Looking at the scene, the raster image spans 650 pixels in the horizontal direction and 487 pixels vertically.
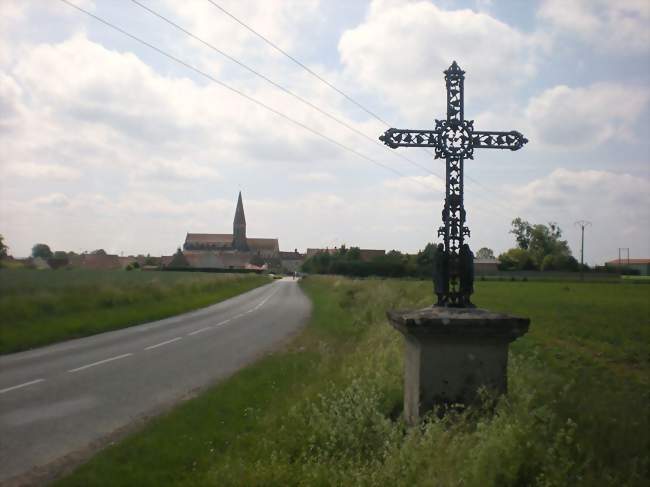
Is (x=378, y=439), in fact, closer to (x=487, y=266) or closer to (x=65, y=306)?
(x=65, y=306)

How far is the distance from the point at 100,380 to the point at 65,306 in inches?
495

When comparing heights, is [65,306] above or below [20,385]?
above

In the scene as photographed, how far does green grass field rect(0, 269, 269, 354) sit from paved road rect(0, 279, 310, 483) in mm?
1121

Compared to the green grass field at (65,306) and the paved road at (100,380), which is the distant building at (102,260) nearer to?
the green grass field at (65,306)

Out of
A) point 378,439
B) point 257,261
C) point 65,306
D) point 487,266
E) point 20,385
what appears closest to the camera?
point 378,439

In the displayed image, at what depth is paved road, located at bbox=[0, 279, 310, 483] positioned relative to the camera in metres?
7.48

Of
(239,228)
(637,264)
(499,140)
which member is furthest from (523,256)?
(499,140)

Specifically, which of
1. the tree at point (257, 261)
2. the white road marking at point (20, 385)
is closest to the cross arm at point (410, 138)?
the white road marking at point (20, 385)

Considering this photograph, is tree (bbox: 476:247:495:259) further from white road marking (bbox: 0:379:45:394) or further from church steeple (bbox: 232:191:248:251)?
white road marking (bbox: 0:379:45:394)

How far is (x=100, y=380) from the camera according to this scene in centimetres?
1148

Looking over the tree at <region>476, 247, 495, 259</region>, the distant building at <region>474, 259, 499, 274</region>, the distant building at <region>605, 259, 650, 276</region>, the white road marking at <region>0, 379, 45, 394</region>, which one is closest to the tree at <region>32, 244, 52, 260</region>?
the white road marking at <region>0, 379, 45, 394</region>

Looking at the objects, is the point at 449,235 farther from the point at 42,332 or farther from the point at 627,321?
the point at 627,321

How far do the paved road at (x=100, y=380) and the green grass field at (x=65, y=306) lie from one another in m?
1.12

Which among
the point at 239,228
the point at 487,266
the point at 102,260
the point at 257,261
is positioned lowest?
the point at 102,260
